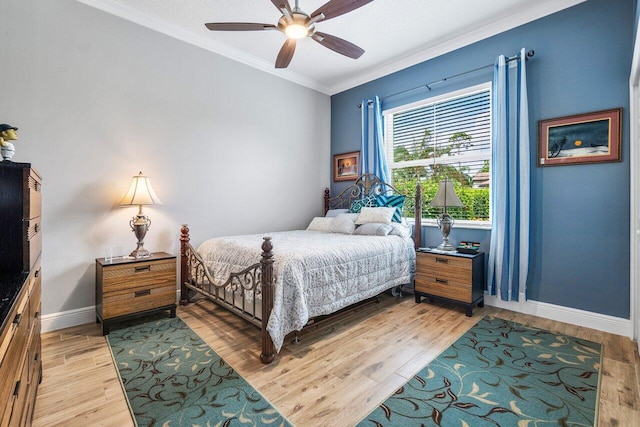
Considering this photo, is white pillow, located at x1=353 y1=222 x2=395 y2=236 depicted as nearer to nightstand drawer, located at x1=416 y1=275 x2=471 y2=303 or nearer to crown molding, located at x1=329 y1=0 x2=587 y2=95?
nightstand drawer, located at x1=416 y1=275 x2=471 y2=303

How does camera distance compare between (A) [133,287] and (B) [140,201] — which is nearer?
(A) [133,287]

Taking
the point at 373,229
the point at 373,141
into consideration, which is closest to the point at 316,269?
the point at 373,229

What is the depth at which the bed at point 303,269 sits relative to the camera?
224cm

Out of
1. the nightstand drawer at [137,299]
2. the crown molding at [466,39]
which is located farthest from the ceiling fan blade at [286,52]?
the nightstand drawer at [137,299]

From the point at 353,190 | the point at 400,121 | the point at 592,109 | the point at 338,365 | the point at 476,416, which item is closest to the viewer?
the point at 476,416

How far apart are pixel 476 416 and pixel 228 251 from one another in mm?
2235

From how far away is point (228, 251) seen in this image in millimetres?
2914

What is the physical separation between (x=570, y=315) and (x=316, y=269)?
7.96 ft

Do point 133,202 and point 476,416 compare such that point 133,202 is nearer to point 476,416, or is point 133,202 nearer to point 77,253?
point 77,253

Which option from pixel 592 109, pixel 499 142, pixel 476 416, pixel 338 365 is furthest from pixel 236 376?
pixel 592 109

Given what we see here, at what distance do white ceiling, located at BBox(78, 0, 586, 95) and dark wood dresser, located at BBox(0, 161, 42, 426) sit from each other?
2.32m

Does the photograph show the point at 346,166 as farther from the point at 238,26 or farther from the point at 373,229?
the point at 238,26

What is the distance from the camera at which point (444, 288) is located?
3.22 m

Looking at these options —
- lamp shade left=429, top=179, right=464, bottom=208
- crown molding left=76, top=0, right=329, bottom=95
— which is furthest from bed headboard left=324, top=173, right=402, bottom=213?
crown molding left=76, top=0, right=329, bottom=95
